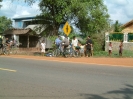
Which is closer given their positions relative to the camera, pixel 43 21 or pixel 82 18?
pixel 82 18

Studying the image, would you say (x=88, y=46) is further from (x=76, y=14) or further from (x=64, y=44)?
(x=76, y=14)

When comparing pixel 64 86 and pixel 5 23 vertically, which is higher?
pixel 5 23

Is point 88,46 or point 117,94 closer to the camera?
point 117,94

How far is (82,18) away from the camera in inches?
832

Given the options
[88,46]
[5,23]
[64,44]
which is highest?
[5,23]

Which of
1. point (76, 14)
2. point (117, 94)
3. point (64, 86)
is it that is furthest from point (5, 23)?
point (117, 94)

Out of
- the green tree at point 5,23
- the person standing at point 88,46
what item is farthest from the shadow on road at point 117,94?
the green tree at point 5,23

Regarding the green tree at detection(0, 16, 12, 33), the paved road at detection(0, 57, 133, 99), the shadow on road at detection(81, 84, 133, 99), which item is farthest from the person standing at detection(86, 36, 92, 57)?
the green tree at detection(0, 16, 12, 33)

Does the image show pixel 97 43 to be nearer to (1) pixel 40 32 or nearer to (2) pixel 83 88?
(1) pixel 40 32

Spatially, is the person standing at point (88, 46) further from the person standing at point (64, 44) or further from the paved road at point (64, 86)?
the paved road at point (64, 86)

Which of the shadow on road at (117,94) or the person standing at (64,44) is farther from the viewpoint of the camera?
the person standing at (64,44)

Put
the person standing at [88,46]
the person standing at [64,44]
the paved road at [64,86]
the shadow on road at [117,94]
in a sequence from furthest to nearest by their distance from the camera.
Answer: the person standing at [88,46]
the person standing at [64,44]
the paved road at [64,86]
the shadow on road at [117,94]

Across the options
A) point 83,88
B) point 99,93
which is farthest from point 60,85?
point 99,93

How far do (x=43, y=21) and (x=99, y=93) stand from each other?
17.3m
